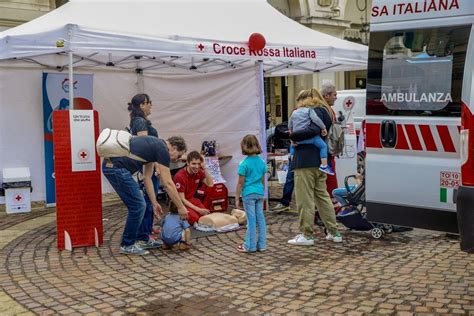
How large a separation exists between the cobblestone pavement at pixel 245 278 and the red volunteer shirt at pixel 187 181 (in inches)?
31.2

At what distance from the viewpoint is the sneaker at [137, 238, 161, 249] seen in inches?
260

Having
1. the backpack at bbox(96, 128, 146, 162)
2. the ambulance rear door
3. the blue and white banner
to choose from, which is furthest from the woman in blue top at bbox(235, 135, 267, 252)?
the blue and white banner

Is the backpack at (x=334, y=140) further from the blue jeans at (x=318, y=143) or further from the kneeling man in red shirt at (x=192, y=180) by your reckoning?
the kneeling man in red shirt at (x=192, y=180)

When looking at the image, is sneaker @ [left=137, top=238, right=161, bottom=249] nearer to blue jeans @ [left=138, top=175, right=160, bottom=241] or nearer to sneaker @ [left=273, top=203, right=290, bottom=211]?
blue jeans @ [left=138, top=175, right=160, bottom=241]

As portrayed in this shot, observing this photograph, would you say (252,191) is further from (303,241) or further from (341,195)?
(341,195)

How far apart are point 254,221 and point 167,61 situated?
16.1ft

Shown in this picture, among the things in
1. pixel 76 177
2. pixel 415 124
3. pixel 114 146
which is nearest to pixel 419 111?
pixel 415 124

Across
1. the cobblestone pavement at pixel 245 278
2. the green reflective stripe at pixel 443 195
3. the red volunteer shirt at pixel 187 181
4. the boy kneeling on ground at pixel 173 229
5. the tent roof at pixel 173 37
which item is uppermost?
the tent roof at pixel 173 37

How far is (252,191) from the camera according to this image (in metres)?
6.23

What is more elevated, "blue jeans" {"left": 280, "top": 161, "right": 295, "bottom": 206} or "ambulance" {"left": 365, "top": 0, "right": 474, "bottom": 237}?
"ambulance" {"left": 365, "top": 0, "right": 474, "bottom": 237}

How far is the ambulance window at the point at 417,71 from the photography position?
4.28 meters

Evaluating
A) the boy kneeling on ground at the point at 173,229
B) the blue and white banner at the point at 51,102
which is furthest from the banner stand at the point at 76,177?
the blue and white banner at the point at 51,102

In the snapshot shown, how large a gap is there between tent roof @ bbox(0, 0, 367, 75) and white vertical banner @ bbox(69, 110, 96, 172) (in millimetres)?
1005

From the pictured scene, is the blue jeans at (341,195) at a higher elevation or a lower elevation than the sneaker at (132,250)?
higher
